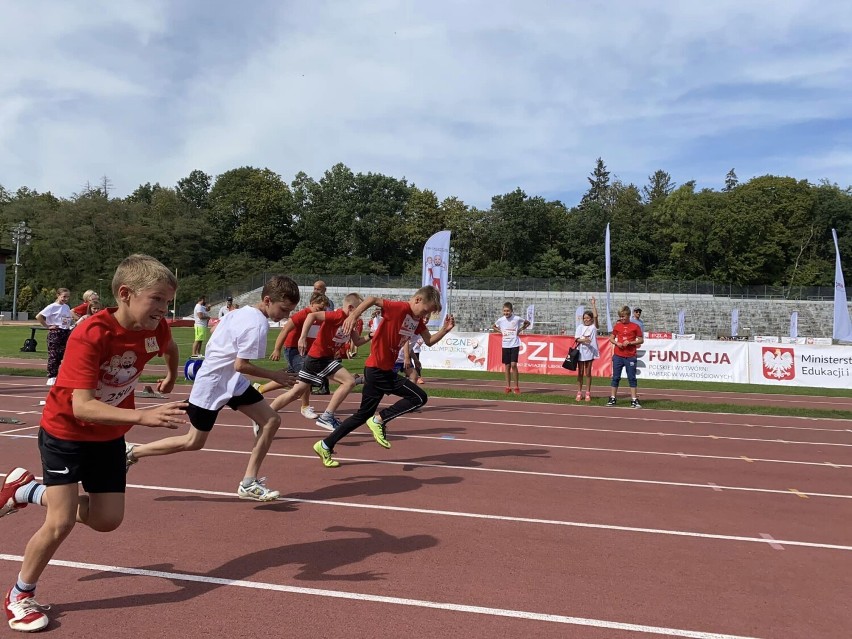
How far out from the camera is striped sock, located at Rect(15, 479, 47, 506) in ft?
12.4

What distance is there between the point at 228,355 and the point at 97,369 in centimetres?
205

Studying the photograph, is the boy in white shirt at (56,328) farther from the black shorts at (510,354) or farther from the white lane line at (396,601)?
the white lane line at (396,601)

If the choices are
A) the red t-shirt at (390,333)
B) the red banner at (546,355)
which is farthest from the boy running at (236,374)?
the red banner at (546,355)

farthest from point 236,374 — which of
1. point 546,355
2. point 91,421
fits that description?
point 546,355

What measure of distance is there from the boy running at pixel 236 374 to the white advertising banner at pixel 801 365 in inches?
782

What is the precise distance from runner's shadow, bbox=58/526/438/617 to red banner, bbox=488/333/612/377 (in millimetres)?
18086

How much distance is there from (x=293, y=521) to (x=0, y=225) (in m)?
93.0

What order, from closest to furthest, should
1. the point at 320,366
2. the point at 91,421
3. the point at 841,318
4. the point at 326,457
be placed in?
the point at 91,421 < the point at 326,457 < the point at 320,366 < the point at 841,318

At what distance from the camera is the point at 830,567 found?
16.1 ft

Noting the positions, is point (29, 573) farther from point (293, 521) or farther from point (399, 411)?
point (399, 411)

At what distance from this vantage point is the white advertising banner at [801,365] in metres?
21.0

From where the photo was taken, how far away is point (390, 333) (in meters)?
7.55

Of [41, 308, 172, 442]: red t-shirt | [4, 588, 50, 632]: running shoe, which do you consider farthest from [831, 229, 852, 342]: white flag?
[4, 588, 50, 632]: running shoe

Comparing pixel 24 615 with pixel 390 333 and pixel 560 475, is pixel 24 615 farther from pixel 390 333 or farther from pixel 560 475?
pixel 560 475
